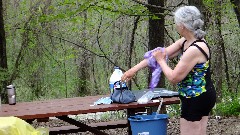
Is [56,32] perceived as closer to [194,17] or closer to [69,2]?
[69,2]

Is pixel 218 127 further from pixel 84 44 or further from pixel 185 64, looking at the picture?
pixel 84 44

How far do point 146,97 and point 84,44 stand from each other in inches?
333

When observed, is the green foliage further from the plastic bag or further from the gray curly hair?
the plastic bag

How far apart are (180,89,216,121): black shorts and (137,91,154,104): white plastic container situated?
821mm

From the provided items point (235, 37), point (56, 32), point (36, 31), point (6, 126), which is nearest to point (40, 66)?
point (56, 32)

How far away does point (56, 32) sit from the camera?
12.8 metres

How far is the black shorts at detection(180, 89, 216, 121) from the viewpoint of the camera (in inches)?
132

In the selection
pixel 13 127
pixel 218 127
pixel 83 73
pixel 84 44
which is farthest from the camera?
pixel 83 73

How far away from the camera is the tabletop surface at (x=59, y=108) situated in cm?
403

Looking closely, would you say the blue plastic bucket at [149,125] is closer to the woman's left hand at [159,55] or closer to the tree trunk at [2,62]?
the woman's left hand at [159,55]

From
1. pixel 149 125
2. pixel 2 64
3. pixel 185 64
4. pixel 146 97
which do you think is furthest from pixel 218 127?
pixel 2 64

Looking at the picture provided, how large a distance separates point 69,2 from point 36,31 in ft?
9.13

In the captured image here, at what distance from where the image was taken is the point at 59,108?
4.26 meters

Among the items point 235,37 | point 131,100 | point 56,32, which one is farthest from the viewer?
point 56,32
